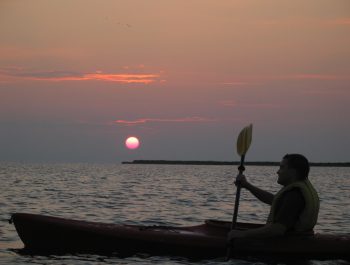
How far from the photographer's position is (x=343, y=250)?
26.5 ft

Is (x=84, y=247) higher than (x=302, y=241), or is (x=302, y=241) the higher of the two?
(x=302, y=241)

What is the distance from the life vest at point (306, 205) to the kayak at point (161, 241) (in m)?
0.30

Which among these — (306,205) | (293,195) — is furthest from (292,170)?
(306,205)

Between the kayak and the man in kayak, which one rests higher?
the man in kayak

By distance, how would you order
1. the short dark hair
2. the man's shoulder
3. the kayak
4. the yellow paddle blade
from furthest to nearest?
the yellow paddle blade
the kayak
the short dark hair
the man's shoulder

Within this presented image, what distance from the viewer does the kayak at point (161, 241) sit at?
25.5 feet

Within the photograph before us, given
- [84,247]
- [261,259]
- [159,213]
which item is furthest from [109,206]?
[261,259]

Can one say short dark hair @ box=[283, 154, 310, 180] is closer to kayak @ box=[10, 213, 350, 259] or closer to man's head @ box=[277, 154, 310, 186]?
man's head @ box=[277, 154, 310, 186]

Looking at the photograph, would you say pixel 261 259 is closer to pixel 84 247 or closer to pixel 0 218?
pixel 84 247

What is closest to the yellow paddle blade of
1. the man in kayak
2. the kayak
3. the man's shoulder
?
the kayak

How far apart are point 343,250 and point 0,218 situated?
8.20 m

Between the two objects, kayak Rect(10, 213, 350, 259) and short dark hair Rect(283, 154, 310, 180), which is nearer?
short dark hair Rect(283, 154, 310, 180)

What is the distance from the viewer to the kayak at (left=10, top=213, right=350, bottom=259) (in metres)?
7.79

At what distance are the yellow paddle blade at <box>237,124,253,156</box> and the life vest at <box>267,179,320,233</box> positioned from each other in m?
1.38
